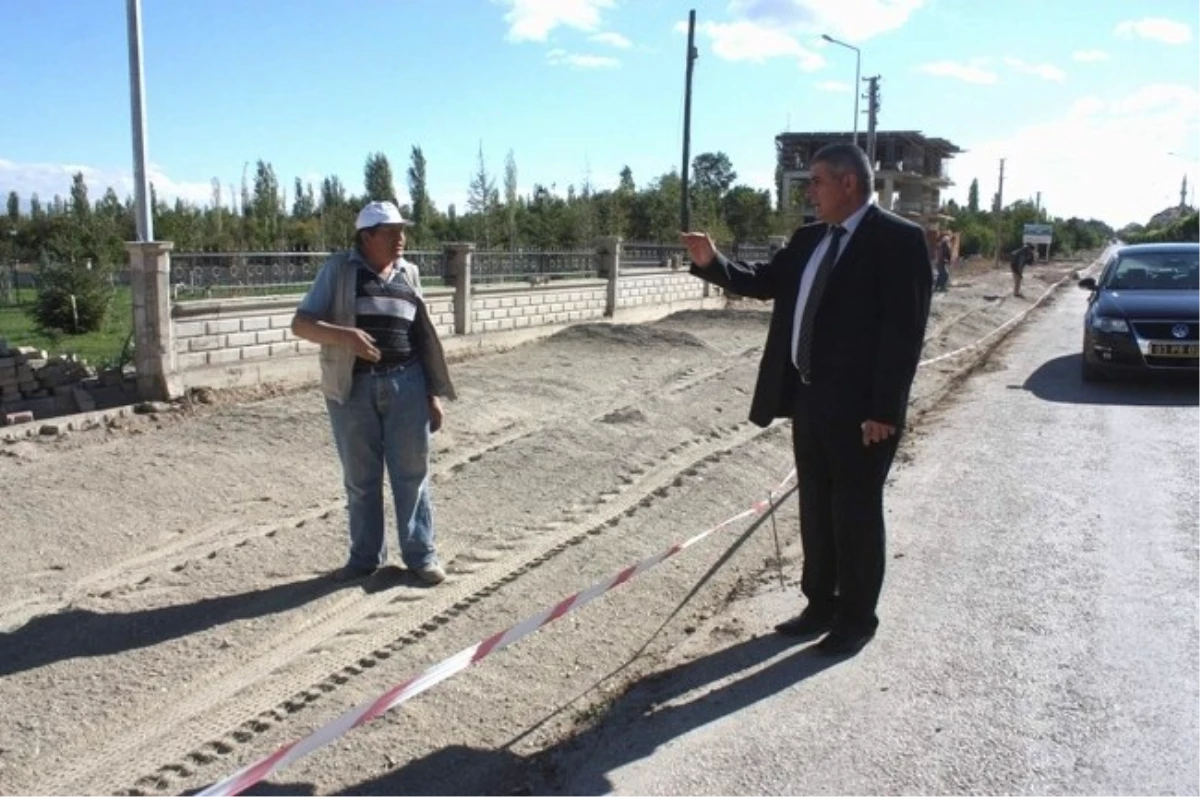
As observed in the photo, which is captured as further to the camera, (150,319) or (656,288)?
(656,288)

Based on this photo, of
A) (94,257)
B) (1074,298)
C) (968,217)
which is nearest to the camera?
(94,257)

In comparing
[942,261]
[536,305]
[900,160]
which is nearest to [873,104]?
[942,261]

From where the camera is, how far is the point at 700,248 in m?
4.25

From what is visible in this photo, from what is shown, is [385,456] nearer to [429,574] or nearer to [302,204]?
[429,574]

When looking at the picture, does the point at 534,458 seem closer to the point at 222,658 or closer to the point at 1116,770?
the point at 222,658

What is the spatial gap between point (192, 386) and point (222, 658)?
6.07 m

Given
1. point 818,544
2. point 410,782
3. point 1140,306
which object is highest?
point 1140,306

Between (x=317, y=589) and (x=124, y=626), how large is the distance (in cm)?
86

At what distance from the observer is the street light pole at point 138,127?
31.7 feet

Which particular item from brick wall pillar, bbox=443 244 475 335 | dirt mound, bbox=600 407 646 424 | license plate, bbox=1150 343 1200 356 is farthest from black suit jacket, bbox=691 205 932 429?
brick wall pillar, bbox=443 244 475 335

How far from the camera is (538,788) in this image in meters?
3.22

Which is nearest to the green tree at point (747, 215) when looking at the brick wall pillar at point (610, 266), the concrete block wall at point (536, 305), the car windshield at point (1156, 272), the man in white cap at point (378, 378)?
the brick wall pillar at point (610, 266)

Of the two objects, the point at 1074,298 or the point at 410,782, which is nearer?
the point at 410,782

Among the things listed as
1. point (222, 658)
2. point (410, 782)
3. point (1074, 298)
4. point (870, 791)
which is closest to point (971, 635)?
point (870, 791)
